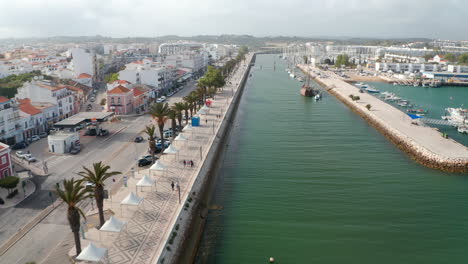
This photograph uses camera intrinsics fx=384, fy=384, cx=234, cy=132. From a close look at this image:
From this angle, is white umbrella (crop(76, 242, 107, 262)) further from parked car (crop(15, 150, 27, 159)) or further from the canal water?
parked car (crop(15, 150, 27, 159))

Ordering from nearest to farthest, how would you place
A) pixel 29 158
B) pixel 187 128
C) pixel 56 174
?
pixel 56 174
pixel 29 158
pixel 187 128

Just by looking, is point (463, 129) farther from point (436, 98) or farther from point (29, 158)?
point (29, 158)

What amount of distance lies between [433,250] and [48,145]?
125 feet

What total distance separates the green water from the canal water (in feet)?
40.8

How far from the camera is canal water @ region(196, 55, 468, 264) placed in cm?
2445

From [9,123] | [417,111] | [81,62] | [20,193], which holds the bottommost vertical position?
[20,193]

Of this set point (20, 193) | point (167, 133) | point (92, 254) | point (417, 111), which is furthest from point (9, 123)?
point (417, 111)

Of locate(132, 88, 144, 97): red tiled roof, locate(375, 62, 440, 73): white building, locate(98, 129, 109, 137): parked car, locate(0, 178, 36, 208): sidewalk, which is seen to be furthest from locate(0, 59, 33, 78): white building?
locate(375, 62, 440, 73): white building

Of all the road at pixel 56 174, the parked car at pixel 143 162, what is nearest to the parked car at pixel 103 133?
the road at pixel 56 174

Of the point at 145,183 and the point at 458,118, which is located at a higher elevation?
the point at 458,118

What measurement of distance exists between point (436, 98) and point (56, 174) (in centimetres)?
8114

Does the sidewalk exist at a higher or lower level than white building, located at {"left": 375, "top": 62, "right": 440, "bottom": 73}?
lower

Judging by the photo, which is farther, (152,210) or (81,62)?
(81,62)

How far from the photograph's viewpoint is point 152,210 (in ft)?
85.4
